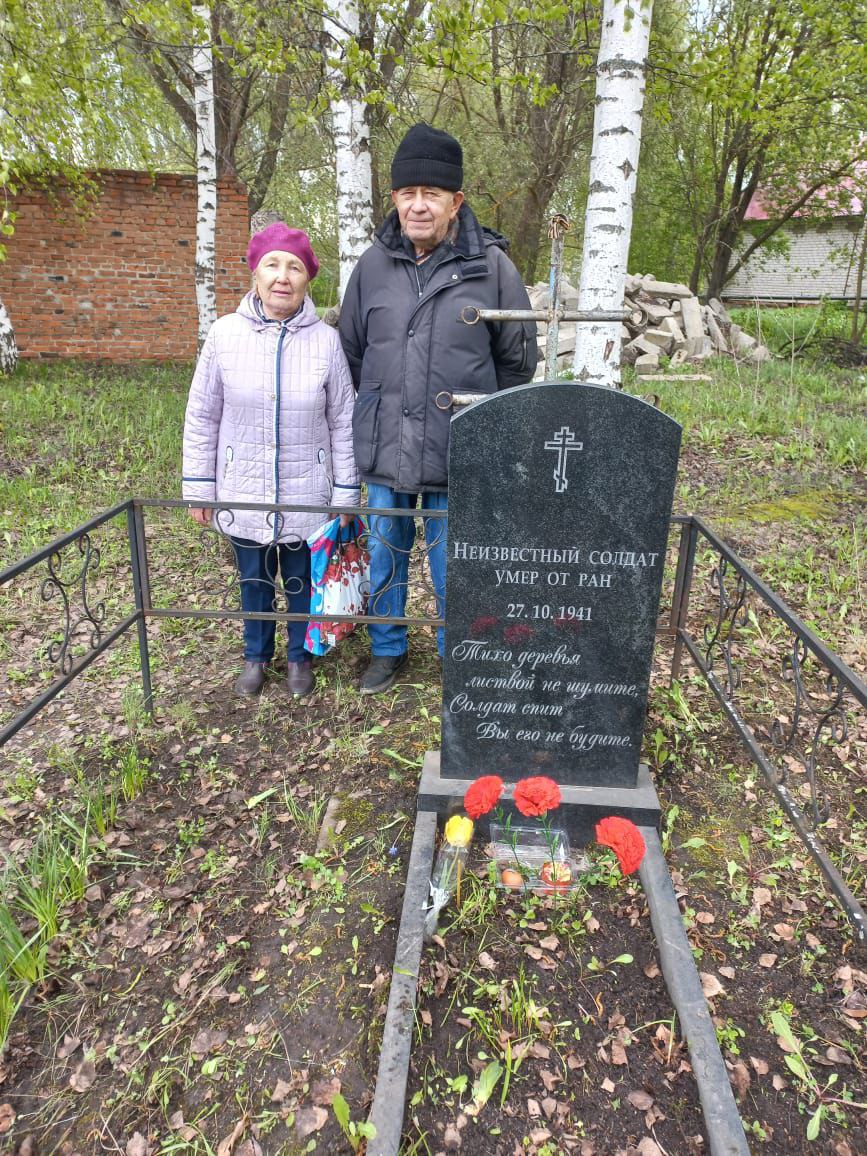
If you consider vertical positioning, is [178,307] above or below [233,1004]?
above

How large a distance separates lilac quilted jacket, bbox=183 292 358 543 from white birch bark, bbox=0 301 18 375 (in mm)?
7244

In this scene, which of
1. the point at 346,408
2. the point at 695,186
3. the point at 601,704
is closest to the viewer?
the point at 601,704

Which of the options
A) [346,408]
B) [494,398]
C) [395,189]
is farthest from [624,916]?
[395,189]

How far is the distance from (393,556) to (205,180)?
243 inches

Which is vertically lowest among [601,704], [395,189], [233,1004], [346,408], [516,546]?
[233,1004]

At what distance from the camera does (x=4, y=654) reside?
402 centimetres

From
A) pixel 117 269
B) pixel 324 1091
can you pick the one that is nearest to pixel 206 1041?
pixel 324 1091

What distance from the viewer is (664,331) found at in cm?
1001

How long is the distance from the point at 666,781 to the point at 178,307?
9.62 metres

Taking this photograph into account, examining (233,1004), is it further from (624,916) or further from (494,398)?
(494,398)

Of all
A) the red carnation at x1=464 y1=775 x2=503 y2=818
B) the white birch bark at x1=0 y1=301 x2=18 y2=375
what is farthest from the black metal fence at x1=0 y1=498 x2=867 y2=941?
the white birch bark at x1=0 y1=301 x2=18 y2=375

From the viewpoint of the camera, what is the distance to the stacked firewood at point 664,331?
9547mm

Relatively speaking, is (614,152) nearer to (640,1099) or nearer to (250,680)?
(250,680)

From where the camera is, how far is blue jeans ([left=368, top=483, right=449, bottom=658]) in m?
3.23
